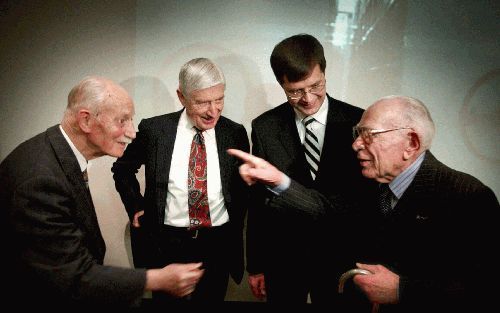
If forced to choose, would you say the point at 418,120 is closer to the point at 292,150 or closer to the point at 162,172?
the point at 292,150

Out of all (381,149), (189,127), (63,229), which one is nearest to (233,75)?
(189,127)

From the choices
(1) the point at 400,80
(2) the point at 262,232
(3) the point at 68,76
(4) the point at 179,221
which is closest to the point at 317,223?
(2) the point at 262,232

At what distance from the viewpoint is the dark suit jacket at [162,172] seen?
2.16 m

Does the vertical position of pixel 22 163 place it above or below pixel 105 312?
above

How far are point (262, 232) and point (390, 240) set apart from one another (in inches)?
30.7

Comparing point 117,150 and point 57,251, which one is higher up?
point 117,150

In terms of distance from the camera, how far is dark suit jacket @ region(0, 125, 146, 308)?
1.30 m

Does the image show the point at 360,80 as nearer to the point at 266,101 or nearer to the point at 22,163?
the point at 266,101

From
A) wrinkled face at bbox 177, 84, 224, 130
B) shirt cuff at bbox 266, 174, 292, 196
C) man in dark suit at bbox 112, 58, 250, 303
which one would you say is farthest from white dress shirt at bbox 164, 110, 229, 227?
shirt cuff at bbox 266, 174, 292, 196

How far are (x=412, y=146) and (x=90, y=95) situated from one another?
1397mm

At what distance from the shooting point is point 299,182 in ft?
6.70

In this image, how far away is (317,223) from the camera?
199 cm

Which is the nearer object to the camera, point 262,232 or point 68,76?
point 262,232

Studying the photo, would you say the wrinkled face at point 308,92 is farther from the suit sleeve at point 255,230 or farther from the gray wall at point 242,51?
the gray wall at point 242,51
